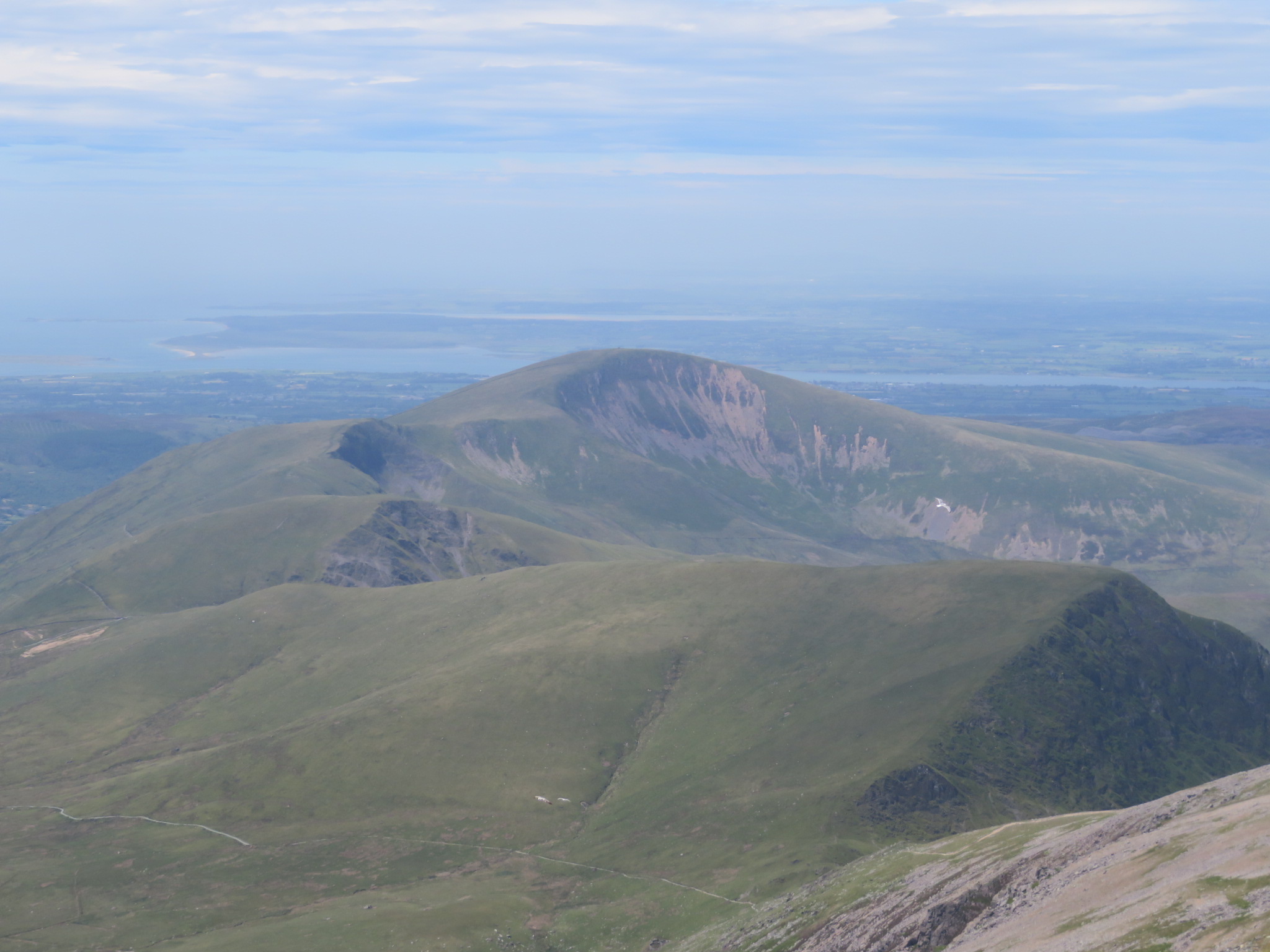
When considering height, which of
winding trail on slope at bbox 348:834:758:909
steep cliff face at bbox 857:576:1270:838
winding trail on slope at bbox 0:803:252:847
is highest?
steep cliff face at bbox 857:576:1270:838

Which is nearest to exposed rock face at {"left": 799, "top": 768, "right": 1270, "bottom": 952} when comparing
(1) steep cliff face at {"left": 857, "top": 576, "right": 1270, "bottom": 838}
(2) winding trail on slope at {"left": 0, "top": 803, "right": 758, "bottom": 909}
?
(2) winding trail on slope at {"left": 0, "top": 803, "right": 758, "bottom": 909}

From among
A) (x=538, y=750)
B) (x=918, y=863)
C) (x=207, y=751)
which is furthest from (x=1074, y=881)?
(x=207, y=751)

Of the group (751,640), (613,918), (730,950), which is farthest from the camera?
(751,640)

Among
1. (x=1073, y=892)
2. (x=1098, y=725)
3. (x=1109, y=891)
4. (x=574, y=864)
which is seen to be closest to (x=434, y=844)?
(x=574, y=864)

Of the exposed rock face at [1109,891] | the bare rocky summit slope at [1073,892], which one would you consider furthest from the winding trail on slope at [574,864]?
the exposed rock face at [1109,891]

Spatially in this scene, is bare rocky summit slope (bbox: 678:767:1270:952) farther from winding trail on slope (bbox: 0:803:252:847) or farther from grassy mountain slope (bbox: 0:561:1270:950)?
winding trail on slope (bbox: 0:803:252:847)

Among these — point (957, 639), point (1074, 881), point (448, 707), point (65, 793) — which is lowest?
point (65, 793)

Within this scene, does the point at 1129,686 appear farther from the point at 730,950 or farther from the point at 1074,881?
the point at 1074,881

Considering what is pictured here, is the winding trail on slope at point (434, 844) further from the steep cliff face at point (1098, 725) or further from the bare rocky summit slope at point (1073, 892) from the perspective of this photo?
the steep cliff face at point (1098, 725)
